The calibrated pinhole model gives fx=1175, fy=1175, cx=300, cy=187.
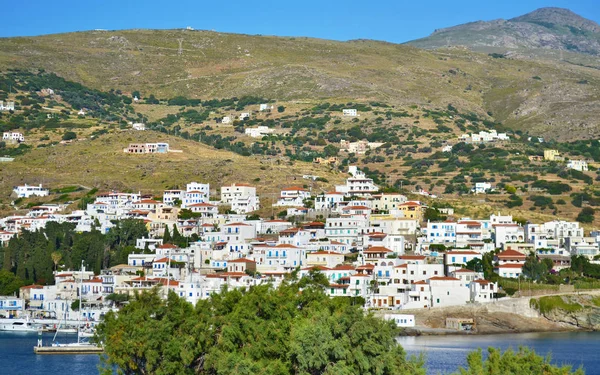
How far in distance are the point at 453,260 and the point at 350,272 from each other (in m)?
8.94

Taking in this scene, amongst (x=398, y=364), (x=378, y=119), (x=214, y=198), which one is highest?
(x=378, y=119)

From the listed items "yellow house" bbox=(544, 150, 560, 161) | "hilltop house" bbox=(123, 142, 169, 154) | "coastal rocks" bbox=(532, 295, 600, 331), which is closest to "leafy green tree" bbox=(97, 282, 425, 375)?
"coastal rocks" bbox=(532, 295, 600, 331)

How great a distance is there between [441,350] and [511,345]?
15.1 feet

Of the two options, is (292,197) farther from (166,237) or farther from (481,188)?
(481,188)

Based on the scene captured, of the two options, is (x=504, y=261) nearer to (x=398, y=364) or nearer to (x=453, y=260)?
(x=453, y=260)

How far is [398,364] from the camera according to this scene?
4584cm

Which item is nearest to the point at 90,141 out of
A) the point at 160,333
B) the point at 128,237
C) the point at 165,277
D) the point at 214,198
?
the point at 214,198

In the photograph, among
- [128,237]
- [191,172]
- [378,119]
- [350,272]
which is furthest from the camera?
[378,119]

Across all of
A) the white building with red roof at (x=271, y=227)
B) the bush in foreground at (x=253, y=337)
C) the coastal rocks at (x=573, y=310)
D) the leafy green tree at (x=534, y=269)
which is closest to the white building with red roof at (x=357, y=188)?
the white building with red roof at (x=271, y=227)

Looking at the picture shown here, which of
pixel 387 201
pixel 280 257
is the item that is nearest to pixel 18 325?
pixel 280 257

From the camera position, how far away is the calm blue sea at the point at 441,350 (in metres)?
64.4

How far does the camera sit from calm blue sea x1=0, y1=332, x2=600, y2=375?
Answer: 6438cm

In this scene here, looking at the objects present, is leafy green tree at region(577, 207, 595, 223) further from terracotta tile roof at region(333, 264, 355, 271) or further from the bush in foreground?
the bush in foreground

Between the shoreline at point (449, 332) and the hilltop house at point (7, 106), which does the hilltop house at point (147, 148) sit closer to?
the hilltop house at point (7, 106)
